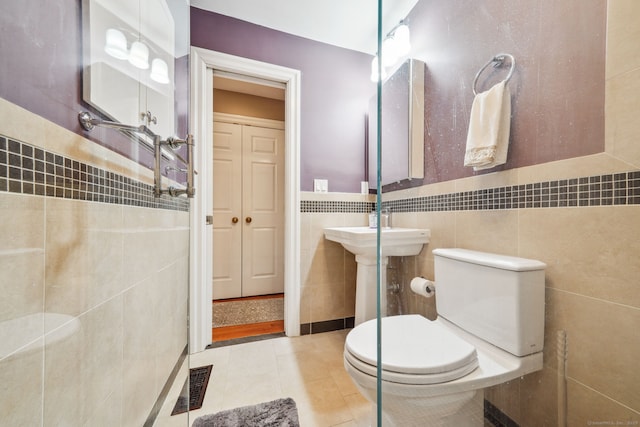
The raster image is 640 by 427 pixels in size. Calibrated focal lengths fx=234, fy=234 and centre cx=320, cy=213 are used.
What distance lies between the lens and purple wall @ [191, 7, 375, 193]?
5.39 ft

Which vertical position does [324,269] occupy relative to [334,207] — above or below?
below

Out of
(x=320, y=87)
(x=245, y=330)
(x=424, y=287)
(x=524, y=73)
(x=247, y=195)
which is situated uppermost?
(x=320, y=87)

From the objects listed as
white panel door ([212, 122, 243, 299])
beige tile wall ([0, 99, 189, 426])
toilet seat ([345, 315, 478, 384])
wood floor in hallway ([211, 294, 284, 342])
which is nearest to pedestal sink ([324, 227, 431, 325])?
toilet seat ([345, 315, 478, 384])

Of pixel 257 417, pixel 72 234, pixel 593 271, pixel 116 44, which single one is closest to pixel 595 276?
pixel 593 271

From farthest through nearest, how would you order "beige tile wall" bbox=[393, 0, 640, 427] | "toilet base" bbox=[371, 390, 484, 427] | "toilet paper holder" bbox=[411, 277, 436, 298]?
"toilet paper holder" bbox=[411, 277, 436, 298] < "toilet base" bbox=[371, 390, 484, 427] < "beige tile wall" bbox=[393, 0, 640, 427]

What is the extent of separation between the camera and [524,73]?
0.91 m

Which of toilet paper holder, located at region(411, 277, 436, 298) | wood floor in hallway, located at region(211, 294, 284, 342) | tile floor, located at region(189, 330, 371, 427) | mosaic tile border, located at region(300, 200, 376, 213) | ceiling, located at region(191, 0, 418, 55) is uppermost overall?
ceiling, located at region(191, 0, 418, 55)

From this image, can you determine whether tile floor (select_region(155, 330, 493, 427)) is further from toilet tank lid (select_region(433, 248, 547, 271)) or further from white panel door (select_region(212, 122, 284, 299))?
white panel door (select_region(212, 122, 284, 299))

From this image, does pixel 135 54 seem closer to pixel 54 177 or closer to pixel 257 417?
pixel 54 177

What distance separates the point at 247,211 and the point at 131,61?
1.87 meters

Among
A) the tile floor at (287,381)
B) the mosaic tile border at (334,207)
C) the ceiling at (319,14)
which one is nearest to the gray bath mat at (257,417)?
the tile floor at (287,381)

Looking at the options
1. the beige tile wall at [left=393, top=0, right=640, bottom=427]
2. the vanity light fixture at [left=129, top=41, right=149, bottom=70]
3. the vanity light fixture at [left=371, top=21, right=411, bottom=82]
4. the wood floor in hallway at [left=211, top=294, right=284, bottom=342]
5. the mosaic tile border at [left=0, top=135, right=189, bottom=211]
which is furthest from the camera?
the wood floor in hallway at [left=211, top=294, right=284, bottom=342]

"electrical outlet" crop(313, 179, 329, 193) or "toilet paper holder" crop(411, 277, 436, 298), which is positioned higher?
"electrical outlet" crop(313, 179, 329, 193)

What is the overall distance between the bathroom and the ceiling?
31cm
